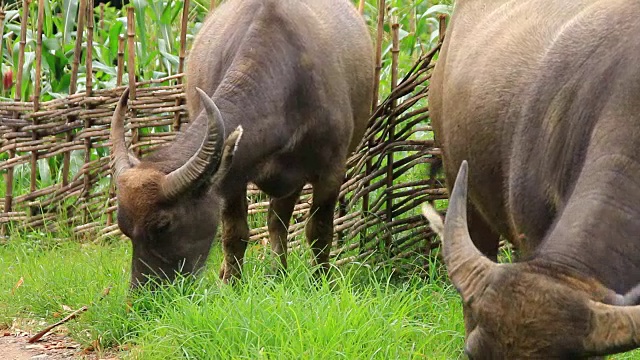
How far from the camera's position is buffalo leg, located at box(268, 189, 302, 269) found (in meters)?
7.27

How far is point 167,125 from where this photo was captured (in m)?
8.88

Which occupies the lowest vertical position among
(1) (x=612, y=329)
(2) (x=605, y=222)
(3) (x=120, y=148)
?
(3) (x=120, y=148)

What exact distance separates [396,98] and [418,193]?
71 centimetres

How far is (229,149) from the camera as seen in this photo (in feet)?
19.1

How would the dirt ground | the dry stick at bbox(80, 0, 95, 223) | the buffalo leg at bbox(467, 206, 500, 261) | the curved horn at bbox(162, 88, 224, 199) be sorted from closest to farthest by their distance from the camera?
the curved horn at bbox(162, 88, 224, 199)
the dirt ground
the buffalo leg at bbox(467, 206, 500, 261)
the dry stick at bbox(80, 0, 95, 223)

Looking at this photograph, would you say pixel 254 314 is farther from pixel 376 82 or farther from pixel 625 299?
pixel 376 82

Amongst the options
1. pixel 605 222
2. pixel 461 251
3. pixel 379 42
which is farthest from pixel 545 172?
pixel 379 42

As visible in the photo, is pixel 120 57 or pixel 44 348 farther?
pixel 120 57

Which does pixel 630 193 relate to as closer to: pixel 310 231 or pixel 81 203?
pixel 310 231

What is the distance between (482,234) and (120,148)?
2.13 metres

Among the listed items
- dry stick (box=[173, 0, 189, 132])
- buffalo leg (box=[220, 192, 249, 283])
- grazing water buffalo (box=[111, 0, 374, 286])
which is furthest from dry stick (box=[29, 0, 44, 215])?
buffalo leg (box=[220, 192, 249, 283])

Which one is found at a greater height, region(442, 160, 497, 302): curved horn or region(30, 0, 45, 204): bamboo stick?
region(442, 160, 497, 302): curved horn

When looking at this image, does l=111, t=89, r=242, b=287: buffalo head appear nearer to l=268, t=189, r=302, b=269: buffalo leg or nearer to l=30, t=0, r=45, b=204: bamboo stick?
l=268, t=189, r=302, b=269: buffalo leg

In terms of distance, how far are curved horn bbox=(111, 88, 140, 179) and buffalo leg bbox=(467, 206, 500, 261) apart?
1934mm
